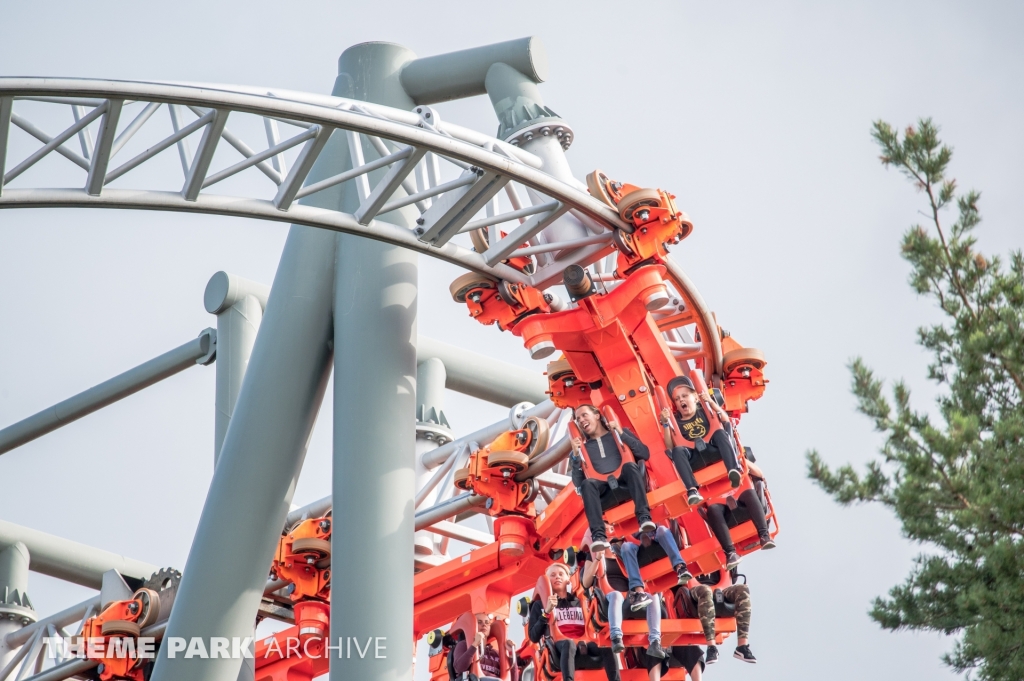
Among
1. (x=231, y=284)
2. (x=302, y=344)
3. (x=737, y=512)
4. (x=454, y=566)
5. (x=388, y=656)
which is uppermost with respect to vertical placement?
(x=231, y=284)

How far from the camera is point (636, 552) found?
13.3 m

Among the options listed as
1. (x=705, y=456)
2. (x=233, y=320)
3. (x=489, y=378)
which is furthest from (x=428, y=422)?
(x=705, y=456)

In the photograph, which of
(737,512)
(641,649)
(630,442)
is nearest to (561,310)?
(630,442)

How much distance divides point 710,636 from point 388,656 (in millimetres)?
2969

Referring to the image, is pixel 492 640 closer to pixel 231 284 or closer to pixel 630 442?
pixel 630 442

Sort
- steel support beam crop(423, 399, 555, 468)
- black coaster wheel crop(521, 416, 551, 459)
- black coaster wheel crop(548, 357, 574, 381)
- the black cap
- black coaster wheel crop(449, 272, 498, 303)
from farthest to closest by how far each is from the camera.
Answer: steel support beam crop(423, 399, 555, 468), black coaster wheel crop(521, 416, 551, 459), black coaster wheel crop(548, 357, 574, 381), black coaster wheel crop(449, 272, 498, 303), the black cap

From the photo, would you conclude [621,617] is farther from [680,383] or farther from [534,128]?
[534,128]

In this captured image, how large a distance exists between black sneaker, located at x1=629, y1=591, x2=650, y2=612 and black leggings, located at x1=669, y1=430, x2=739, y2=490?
112cm

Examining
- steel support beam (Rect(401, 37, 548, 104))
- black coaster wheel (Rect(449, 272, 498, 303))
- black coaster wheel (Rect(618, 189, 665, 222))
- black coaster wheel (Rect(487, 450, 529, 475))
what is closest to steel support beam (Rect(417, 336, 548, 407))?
black coaster wheel (Rect(487, 450, 529, 475))

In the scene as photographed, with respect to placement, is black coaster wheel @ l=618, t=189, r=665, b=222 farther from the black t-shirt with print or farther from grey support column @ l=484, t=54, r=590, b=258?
the black t-shirt with print

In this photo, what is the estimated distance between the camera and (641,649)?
14.1 meters

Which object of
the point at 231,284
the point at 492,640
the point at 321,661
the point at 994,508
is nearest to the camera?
the point at 994,508

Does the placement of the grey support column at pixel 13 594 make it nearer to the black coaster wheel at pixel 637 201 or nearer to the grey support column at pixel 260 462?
the grey support column at pixel 260 462

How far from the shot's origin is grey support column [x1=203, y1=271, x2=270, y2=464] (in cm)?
1811
